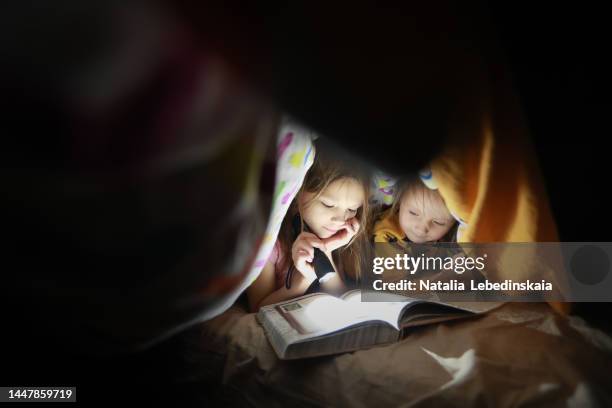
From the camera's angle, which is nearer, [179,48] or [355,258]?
[179,48]

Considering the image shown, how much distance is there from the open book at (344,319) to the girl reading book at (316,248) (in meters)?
0.03

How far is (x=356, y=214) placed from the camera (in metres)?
0.83

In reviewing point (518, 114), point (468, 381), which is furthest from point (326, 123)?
point (468, 381)

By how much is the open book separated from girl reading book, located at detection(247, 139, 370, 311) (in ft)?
0.10

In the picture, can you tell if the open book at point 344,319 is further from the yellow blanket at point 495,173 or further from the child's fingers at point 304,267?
the yellow blanket at point 495,173

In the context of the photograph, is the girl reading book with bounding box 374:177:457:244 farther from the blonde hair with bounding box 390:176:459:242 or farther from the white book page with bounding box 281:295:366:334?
the white book page with bounding box 281:295:366:334

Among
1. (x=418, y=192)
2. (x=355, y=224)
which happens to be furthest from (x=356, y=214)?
(x=418, y=192)

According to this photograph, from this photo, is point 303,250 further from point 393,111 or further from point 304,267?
point 393,111

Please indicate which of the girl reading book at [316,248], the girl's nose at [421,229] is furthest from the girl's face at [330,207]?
the girl's nose at [421,229]

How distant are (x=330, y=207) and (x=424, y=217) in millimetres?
187

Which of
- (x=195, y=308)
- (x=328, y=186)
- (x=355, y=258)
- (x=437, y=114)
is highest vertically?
(x=437, y=114)

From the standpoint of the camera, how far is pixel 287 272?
826mm

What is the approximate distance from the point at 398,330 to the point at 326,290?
0.16m

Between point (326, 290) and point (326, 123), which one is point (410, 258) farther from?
point (326, 123)
